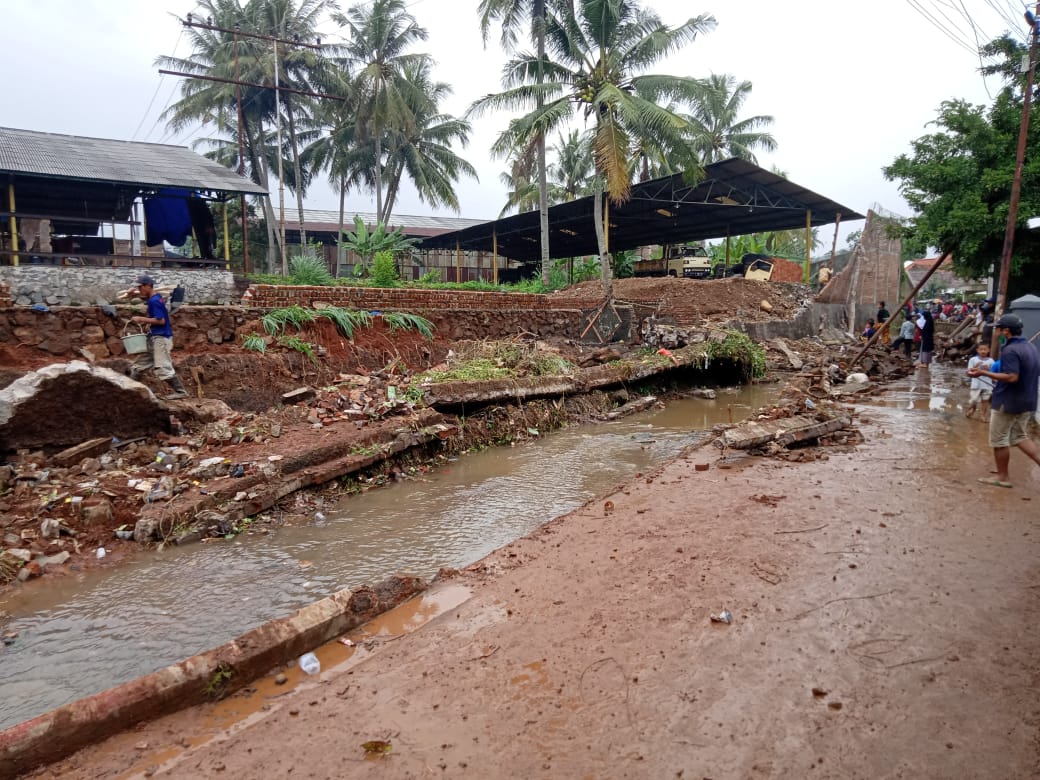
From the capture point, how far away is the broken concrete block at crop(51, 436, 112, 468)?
633 cm

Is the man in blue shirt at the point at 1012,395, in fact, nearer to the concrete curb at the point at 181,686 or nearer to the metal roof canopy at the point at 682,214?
the concrete curb at the point at 181,686

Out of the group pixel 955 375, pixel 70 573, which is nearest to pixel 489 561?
pixel 70 573

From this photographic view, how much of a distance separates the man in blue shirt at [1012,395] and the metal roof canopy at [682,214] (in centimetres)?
1379

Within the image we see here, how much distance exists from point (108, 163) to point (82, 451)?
11.5m

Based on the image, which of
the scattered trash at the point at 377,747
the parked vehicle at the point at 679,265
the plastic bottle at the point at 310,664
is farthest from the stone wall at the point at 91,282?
the parked vehicle at the point at 679,265

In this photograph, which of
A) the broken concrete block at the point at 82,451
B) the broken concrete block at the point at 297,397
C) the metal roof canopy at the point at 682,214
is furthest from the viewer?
the metal roof canopy at the point at 682,214

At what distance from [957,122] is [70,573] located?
1717 centimetres

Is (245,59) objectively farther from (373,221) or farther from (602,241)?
(602,241)

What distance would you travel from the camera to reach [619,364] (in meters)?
11.9

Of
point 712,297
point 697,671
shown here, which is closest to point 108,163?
point 712,297

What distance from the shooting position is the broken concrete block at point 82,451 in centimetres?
633

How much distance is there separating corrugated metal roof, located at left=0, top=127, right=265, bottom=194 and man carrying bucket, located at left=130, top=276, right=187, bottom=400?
24.0 feet

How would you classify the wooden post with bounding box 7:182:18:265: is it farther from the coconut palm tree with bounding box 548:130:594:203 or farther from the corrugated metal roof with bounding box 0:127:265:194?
the coconut palm tree with bounding box 548:130:594:203

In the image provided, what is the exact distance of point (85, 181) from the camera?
44.3ft
